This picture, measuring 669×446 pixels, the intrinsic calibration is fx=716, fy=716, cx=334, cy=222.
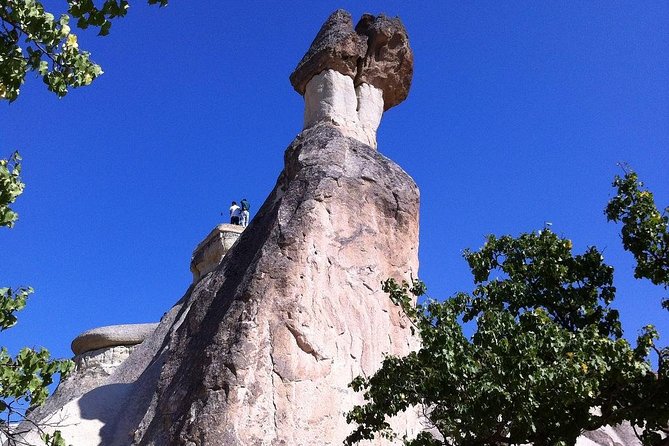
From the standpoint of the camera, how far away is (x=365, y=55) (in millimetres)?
15555

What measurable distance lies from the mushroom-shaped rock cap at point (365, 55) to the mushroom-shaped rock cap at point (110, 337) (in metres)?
8.86

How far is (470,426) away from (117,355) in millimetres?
14447

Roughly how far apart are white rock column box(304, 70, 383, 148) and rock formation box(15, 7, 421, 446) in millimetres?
65

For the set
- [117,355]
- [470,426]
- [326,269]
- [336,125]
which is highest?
[336,125]

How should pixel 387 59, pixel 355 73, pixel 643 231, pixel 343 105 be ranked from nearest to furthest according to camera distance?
1. pixel 643 231
2. pixel 343 105
3. pixel 355 73
4. pixel 387 59

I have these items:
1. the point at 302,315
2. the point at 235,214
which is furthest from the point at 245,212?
the point at 302,315

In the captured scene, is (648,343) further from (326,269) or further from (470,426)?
(326,269)

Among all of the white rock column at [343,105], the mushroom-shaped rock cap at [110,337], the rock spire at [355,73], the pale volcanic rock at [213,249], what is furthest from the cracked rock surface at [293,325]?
the mushroom-shaped rock cap at [110,337]

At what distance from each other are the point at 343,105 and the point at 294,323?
6018mm

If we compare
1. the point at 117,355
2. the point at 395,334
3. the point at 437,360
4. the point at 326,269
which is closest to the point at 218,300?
the point at 326,269

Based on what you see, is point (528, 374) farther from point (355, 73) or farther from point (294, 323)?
point (355, 73)

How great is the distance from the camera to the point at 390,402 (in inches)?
320

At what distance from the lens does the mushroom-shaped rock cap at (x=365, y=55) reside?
49.2 feet

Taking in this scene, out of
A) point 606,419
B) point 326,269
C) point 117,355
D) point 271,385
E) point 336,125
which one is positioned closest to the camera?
point 606,419
